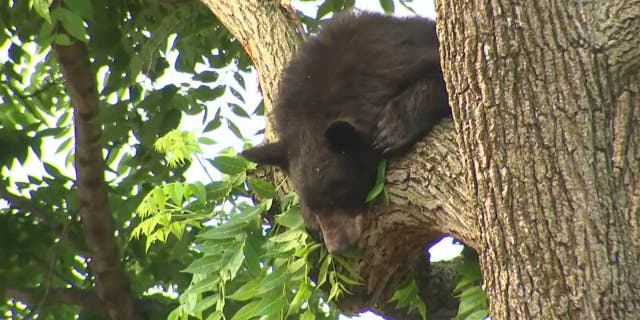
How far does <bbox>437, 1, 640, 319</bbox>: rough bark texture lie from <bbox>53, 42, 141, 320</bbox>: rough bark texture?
161 inches

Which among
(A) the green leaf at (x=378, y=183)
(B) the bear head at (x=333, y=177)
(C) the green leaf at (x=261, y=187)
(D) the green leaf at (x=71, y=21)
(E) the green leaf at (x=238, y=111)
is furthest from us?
(E) the green leaf at (x=238, y=111)

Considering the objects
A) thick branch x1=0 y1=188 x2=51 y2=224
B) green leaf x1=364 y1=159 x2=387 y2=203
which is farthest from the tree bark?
thick branch x1=0 y1=188 x2=51 y2=224

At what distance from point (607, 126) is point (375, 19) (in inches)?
96.4

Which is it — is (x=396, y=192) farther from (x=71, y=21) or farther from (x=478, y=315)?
(x=71, y=21)

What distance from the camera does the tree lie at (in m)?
3.14

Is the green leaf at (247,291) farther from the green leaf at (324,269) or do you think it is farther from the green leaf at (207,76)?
the green leaf at (207,76)

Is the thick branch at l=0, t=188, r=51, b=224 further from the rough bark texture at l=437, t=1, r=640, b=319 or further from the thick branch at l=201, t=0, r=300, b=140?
the rough bark texture at l=437, t=1, r=640, b=319

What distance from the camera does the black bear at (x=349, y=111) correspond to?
453cm

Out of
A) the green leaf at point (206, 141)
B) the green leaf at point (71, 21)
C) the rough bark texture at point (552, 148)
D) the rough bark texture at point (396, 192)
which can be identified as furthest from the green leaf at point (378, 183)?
the green leaf at point (71, 21)

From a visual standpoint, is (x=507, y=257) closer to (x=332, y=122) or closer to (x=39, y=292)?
(x=332, y=122)

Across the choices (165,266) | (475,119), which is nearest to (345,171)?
(475,119)

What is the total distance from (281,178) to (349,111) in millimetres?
489

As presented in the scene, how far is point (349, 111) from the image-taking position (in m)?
4.89

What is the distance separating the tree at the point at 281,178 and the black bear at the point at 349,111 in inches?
4.8
